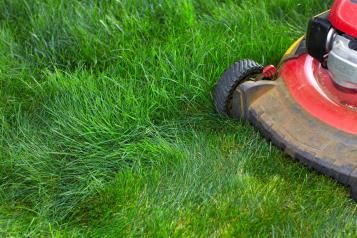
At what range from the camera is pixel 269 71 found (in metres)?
2.16

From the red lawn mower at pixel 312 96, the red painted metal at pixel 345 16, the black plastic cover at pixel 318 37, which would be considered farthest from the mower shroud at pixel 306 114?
the red painted metal at pixel 345 16

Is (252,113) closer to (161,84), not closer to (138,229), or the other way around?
(161,84)

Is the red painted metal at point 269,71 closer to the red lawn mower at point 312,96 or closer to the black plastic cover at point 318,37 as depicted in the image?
the red lawn mower at point 312,96

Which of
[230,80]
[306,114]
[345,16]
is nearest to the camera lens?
[345,16]

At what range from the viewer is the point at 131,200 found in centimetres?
188

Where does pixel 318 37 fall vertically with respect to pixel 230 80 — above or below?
above

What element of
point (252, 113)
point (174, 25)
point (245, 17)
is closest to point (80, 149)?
point (252, 113)

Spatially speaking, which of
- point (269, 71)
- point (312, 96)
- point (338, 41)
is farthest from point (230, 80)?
point (338, 41)

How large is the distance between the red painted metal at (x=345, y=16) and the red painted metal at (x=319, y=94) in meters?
0.22

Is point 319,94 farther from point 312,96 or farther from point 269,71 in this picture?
point 269,71

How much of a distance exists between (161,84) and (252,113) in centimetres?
37

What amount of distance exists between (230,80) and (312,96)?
265 mm

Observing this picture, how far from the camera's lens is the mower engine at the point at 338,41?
6.11 ft

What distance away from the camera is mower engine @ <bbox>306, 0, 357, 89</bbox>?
186 centimetres
